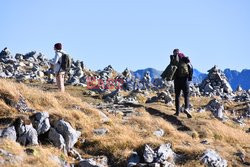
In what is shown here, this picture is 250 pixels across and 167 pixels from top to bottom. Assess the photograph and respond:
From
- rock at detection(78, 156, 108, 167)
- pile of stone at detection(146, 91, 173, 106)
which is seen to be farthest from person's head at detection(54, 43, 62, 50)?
pile of stone at detection(146, 91, 173, 106)

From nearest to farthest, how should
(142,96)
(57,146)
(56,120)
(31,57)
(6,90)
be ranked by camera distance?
(57,146), (56,120), (6,90), (142,96), (31,57)

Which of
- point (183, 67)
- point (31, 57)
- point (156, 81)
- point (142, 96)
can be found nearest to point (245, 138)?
point (183, 67)

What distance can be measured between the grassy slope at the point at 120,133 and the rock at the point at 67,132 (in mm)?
643

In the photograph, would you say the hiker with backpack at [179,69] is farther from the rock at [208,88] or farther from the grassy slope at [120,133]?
the rock at [208,88]

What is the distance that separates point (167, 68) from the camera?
74.0 feet

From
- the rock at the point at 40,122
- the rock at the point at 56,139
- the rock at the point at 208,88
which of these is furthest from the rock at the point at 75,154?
the rock at the point at 208,88

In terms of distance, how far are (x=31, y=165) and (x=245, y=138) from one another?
36.3ft

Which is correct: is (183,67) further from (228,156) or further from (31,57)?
(31,57)

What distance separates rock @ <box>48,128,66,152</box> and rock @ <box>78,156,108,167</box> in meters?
0.97

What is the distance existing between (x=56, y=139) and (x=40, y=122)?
81 cm

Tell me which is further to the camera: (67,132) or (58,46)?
(58,46)

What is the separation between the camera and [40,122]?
15516 millimetres

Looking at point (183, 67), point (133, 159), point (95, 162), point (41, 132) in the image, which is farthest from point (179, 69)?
point (95, 162)

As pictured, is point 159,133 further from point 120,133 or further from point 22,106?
point 22,106
